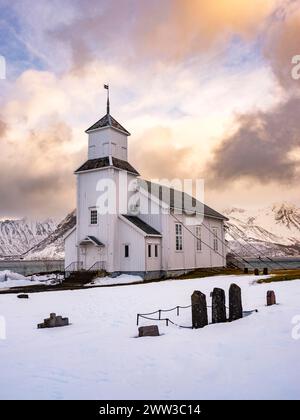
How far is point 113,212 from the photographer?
128ft

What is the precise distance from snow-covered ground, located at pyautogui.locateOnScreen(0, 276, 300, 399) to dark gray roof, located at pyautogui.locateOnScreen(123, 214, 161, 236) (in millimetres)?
21336

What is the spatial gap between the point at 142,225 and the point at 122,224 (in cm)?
191

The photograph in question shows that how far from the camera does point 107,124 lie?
41.3 metres

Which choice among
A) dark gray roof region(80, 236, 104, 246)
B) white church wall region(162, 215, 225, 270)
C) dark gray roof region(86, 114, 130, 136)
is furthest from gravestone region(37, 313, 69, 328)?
dark gray roof region(86, 114, 130, 136)

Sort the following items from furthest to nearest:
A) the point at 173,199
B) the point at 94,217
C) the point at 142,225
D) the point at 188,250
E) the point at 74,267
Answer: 1. the point at 173,199
2. the point at 188,250
3. the point at 74,267
4. the point at 94,217
5. the point at 142,225

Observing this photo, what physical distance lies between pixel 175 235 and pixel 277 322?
28.8 m

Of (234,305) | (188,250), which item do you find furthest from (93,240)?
(234,305)

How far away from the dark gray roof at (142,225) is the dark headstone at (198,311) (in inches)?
950

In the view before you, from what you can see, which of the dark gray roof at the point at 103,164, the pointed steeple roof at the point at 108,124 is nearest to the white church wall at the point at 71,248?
the dark gray roof at the point at 103,164

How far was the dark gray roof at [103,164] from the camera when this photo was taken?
131 ft

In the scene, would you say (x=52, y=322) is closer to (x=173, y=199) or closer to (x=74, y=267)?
(x=74, y=267)

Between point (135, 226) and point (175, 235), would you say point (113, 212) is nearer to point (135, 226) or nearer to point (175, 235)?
point (135, 226)
